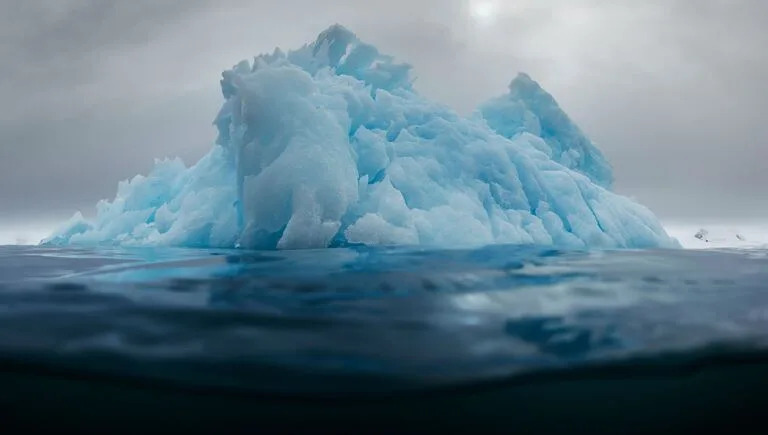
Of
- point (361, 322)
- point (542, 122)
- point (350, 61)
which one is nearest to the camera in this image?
point (361, 322)

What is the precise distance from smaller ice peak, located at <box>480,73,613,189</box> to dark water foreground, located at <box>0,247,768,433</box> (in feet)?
46.2

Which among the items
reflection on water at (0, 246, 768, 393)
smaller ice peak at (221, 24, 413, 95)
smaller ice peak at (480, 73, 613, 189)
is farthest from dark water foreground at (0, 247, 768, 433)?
smaller ice peak at (480, 73, 613, 189)

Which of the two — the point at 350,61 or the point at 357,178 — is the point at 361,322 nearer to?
the point at 357,178

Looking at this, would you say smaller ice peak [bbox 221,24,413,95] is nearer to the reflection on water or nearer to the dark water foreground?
the reflection on water

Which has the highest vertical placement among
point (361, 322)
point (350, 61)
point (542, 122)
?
point (350, 61)

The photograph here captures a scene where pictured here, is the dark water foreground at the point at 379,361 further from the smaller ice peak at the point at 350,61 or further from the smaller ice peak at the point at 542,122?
the smaller ice peak at the point at 542,122

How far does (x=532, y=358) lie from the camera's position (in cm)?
344

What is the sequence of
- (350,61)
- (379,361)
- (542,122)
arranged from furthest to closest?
(542,122)
(350,61)
(379,361)

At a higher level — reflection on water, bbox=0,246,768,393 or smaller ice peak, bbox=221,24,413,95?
smaller ice peak, bbox=221,24,413,95

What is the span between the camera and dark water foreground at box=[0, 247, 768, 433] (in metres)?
3.14

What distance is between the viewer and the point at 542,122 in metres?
18.9

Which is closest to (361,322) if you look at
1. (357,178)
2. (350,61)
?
(357,178)

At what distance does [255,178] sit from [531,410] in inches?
369

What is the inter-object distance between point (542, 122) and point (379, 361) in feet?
55.2
